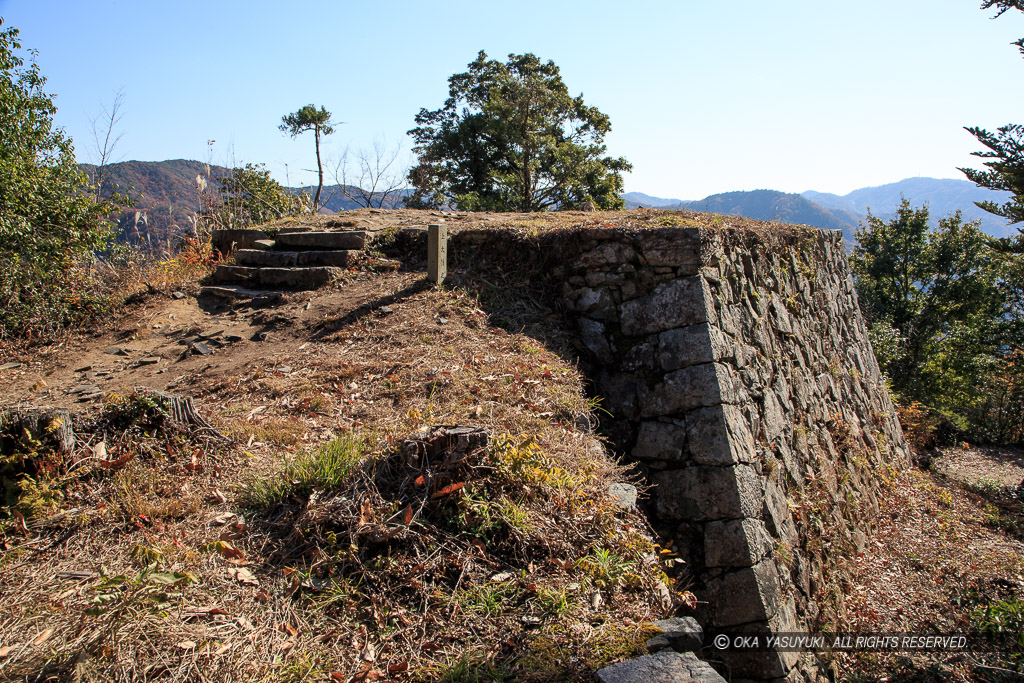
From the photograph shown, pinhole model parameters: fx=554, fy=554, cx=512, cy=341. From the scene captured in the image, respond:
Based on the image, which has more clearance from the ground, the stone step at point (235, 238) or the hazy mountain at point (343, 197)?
the hazy mountain at point (343, 197)

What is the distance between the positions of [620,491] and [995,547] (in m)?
6.02

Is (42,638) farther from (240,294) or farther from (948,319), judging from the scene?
(948,319)

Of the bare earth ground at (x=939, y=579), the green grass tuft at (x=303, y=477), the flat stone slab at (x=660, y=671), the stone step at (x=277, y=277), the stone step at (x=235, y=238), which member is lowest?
the bare earth ground at (x=939, y=579)

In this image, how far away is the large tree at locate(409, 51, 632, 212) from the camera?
18.4 meters

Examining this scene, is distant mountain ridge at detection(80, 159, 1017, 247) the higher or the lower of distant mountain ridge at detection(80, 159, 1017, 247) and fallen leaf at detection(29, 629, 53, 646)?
the higher

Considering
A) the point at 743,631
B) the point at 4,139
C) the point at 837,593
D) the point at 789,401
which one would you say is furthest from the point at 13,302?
the point at 837,593

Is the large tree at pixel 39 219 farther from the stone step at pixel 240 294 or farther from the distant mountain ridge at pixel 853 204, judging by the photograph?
A: the distant mountain ridge at pixel 853 204

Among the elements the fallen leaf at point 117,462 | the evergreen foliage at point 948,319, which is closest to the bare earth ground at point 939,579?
the fallen leaf at point 117,462

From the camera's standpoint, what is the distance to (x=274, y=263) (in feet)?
24.1

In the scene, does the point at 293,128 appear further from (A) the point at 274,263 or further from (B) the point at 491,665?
(B) the point at 491,665

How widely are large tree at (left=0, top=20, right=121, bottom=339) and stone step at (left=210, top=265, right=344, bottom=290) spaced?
133 cm

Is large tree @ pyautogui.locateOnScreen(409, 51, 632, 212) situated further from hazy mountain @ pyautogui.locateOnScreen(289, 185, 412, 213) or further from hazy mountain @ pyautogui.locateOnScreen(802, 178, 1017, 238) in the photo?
hazy mountain @ pyautogui.locateOnScreen(802, 178, 1017, 238)

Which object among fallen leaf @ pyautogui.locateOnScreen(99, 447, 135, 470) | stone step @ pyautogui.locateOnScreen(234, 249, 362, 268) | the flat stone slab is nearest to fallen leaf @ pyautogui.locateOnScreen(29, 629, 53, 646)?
fallen leaf @ pyautogui.locateOnScreen(99, 447, 135, 470)

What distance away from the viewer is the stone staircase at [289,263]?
22.7ft
